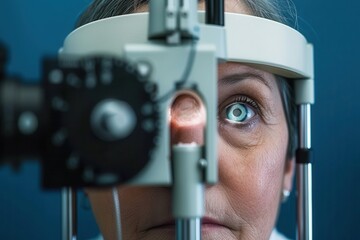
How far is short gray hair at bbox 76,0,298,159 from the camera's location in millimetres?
712

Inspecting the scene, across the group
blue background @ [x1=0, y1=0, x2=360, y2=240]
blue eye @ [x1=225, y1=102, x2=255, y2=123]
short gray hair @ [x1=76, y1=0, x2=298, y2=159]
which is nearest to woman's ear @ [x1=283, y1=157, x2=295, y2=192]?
short gray hair @ [x1=76, y1=0, x2=298, y2=159]

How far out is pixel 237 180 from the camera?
0.61m

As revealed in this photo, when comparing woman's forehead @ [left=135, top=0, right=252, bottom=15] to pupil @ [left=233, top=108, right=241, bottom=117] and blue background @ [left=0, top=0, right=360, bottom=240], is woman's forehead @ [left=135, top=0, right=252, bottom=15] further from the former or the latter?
blue background @ [left=0, top=0, right=360, bottom=240]

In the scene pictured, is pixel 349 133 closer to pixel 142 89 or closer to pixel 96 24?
pixel 96 24

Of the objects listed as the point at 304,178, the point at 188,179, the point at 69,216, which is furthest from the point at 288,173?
the point at 188,179

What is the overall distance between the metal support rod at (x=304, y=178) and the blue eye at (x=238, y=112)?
0.08 meters

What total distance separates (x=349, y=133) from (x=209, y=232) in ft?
1.90

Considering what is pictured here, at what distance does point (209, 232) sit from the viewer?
604 millimetres

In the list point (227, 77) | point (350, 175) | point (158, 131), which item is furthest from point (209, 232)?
point (350, 175)

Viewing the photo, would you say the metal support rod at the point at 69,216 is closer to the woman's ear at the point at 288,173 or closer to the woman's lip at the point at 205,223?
the woman's lip at the point at 205,223

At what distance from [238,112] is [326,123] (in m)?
0.46

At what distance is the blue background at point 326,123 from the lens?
104 cm

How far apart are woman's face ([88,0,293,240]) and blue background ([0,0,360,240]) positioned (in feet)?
1.25

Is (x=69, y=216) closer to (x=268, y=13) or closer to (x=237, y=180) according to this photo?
(x=237, y=180)
